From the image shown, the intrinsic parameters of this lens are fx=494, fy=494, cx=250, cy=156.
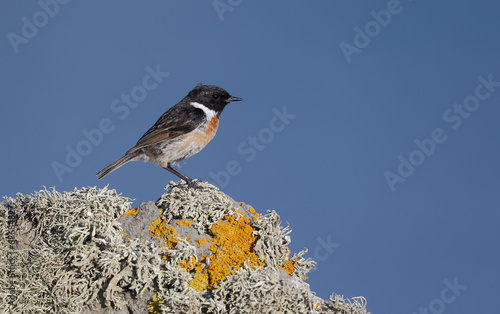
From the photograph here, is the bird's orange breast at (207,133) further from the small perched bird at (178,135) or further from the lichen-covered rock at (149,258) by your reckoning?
the lichen-covered rock at (149,258)

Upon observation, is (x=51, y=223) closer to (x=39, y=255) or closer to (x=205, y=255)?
(x=39, y=255)

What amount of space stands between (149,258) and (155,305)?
43 centimetres

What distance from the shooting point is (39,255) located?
4977mm

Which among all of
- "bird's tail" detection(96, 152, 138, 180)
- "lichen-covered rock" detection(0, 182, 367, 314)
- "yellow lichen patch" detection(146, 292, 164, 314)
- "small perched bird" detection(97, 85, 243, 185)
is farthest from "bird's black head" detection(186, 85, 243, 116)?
"yellow lichen patch" detection(146, 292, 164, 314)

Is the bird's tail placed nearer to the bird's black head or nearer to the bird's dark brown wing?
the bird's dark brown wing

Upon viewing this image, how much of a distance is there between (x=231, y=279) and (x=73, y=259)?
1.54 m

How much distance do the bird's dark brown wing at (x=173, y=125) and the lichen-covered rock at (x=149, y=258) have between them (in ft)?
8.00

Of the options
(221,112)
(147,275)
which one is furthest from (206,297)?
(221,112)

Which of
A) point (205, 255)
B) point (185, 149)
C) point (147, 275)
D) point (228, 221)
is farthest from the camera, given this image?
point (185, 149)

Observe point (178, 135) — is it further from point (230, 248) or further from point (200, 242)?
point (230, 248)

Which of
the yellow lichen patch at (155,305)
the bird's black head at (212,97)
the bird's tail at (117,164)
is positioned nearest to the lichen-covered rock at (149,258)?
the yellow lichen patch at (155,305)

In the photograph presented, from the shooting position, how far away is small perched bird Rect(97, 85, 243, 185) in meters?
7.86

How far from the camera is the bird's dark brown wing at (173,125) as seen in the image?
7891mm

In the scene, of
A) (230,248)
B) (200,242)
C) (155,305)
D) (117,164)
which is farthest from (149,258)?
(117,164)
